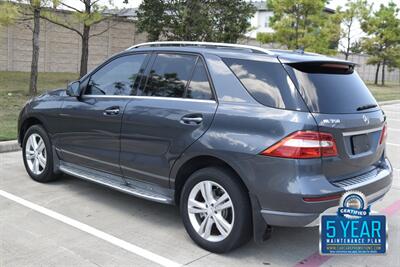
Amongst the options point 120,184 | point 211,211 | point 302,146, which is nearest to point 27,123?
point 120,184

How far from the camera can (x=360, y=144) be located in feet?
13.0

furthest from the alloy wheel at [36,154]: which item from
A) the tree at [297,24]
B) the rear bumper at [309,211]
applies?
the tree at [297,24]

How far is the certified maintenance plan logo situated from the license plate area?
39 cm

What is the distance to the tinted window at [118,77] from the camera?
4926 mm

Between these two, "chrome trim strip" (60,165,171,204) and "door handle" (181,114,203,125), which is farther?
"chrome trim strip" (60,165,171,204)

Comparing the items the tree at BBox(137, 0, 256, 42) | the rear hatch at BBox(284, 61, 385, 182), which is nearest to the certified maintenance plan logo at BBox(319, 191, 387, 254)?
the rear hatch at BBox(284, 61, 385, 182)

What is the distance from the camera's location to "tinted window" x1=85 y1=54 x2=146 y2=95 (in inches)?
194

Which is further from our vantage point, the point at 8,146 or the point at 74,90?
the point at 8,146

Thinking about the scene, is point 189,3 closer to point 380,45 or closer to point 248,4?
point 248,4

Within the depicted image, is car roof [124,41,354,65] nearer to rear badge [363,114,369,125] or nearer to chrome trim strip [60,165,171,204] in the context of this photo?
rear badge [363,114,369,125]

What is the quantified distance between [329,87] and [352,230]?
1187 mm

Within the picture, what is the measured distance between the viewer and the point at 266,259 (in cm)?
398

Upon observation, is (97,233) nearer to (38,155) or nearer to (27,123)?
(38,155)

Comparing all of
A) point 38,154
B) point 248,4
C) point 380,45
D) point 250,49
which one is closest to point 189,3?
point 248,4
